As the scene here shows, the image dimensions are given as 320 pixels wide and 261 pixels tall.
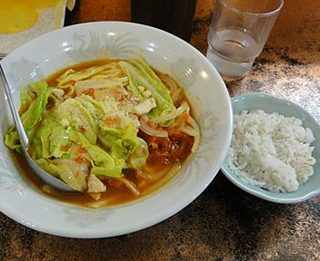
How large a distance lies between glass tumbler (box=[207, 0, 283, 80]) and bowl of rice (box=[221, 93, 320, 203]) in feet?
0.50

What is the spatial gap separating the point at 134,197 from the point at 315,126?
0.52m

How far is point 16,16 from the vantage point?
1.37 metres

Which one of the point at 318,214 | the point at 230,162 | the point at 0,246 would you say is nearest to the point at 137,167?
the point at 230,162

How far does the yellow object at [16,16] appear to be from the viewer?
4.38ft

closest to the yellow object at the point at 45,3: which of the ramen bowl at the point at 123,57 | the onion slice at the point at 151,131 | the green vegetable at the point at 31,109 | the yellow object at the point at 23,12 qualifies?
the yellow object at the point at 23,12

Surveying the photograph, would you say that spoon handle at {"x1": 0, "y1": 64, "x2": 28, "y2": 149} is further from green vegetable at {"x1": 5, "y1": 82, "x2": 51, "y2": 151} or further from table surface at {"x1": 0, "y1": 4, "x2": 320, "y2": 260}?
table surface at {"x1": 0, "y1": 4, "x2": 320, "y2": 260}

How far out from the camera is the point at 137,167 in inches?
36.4

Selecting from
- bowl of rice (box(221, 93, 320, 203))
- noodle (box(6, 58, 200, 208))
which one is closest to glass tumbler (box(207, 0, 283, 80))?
bowl of rice (box(221, 93, 320, 203))

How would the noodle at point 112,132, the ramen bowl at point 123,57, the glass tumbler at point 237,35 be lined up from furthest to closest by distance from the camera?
the glass tumbler at point 237,35 < the noodle at point 112,132 < the ramen bowl at point 123,57

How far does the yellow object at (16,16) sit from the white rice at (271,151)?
0.72 m

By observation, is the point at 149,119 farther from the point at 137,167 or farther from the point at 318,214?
the point at 318,214

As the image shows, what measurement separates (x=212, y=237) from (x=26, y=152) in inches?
17.0

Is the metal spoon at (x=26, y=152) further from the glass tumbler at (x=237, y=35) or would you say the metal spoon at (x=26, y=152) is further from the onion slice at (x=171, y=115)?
the glass tumbler at (x=237, y=35)

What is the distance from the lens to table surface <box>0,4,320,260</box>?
0.91m
